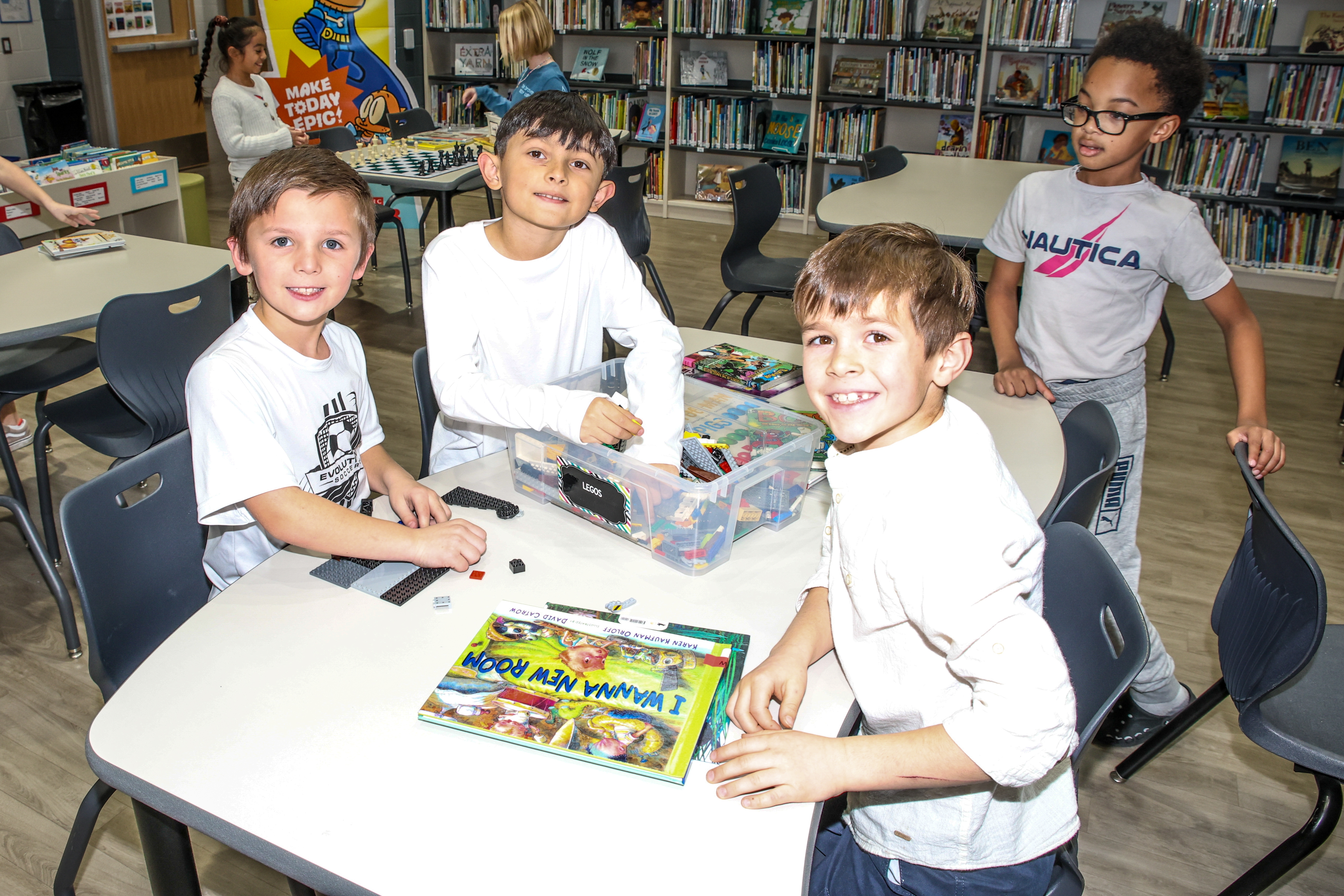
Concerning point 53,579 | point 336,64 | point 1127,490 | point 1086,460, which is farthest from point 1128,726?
point 336,64

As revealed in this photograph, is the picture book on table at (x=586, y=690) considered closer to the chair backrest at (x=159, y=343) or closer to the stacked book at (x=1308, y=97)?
the chair backrest at (x=159, y=343)

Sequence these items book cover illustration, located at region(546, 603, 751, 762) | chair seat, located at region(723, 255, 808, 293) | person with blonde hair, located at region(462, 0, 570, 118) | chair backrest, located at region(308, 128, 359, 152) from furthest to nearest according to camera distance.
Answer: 1. chair backrest, located at region(308, 128, 359, 152)
2. person with blonde hair, located at region(462, 0, 570, 118)
3. chair seat, located at region(723, 255, 808, 293)
4. book cover illustration, located at region(546, 603, 751, 762)

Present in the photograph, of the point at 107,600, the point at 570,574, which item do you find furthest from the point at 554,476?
the point at 107,600

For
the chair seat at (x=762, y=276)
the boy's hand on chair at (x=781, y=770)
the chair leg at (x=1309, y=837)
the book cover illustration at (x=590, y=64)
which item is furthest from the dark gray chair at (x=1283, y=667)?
the book cover illustration at (x=590, y=64)

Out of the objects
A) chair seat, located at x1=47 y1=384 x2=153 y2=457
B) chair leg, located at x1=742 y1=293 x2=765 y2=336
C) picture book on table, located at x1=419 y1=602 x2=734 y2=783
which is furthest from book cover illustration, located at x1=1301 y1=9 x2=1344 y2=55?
chair seat, located at x1=47 y1=384 x2=153 y2=457

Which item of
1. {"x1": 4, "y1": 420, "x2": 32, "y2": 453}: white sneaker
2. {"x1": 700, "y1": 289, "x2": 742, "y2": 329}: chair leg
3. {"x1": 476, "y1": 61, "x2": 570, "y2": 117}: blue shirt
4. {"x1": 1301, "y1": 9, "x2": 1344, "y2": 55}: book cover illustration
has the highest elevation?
{"x1": 1301, "y1": 9, "x2": 1344, "y2": 55}: book cover illustration

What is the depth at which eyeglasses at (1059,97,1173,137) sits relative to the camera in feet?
5.68

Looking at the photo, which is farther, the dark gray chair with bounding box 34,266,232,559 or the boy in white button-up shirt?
the dark gray chair with bounding box 34,266,232,559

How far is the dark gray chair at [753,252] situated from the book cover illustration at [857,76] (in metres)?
2.20

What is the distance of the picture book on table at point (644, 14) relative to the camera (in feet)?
19.3

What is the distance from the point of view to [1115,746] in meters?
1.91

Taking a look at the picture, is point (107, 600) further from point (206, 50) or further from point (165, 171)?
point (206, 50)

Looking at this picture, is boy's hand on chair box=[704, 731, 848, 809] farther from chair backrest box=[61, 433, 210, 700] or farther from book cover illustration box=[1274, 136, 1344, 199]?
book cover illustration box=[1274, 136, 1344, 199]

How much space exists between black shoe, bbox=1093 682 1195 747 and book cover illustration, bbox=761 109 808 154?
4565mm
